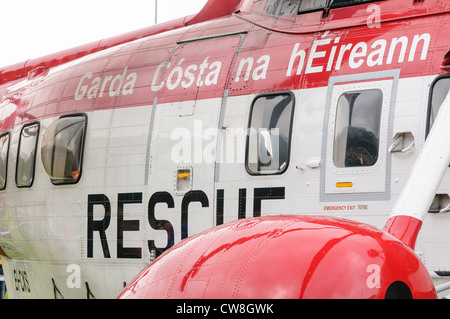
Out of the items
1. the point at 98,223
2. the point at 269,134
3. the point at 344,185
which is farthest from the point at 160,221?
the point at 344,185

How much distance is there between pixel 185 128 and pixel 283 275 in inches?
157

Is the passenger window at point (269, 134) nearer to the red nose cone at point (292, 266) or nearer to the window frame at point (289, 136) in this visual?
the window frame at point (289, 136)

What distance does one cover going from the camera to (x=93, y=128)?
25.0ft

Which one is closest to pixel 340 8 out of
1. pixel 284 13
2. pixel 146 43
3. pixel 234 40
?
pixel 284 13

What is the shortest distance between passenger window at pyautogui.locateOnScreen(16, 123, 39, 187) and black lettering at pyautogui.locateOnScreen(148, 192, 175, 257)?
1978 mm

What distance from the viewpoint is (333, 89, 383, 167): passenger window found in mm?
5703

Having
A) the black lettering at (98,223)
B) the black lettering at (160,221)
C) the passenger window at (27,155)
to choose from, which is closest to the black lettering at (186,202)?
the black lettering at (160,221)

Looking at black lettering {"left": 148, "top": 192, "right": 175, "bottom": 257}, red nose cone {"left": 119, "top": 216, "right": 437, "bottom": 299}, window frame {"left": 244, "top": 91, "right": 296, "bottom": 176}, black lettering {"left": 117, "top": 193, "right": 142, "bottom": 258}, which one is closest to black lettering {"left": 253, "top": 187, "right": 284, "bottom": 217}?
window frame {"left": 244, "top": 91, "right": 296, "bottom": 176}

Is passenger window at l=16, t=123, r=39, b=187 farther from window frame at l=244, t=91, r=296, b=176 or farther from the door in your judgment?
the door

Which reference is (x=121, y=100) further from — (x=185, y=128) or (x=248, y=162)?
(x=248, y=162)

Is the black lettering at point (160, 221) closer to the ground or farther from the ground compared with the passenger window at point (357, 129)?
closer to the ground

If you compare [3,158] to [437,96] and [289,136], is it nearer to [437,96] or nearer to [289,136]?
[289,136]

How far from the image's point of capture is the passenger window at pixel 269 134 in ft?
20.2

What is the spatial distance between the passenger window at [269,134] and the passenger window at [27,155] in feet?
10.0
